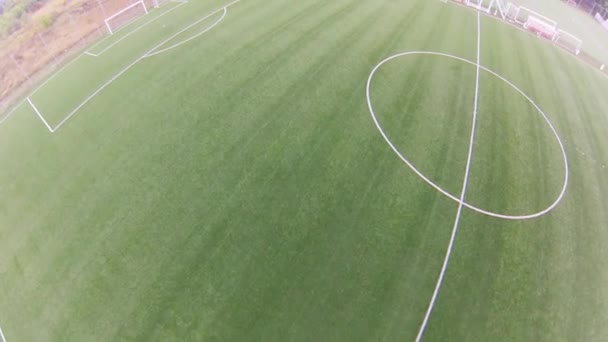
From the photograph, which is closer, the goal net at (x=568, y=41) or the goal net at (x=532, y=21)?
the goal net at (x=568, y=41)

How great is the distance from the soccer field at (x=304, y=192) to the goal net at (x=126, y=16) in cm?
193

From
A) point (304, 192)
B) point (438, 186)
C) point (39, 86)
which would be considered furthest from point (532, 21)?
point (39, 86)

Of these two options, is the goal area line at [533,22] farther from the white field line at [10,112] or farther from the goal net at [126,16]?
the white field line at [10,112]

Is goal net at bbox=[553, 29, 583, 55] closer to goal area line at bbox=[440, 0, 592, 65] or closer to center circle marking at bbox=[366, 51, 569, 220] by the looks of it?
goal area line at bbox=[440, 0, 592, 65]

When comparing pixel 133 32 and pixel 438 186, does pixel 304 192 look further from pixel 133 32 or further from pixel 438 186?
pixel 133 32

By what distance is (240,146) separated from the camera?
11.3 meters

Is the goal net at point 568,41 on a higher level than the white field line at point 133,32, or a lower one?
lower

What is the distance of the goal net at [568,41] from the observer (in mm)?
17672

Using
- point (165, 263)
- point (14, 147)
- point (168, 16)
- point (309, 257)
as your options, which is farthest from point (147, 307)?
point (168, 16)

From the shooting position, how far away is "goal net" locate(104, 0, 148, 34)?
17.0 m

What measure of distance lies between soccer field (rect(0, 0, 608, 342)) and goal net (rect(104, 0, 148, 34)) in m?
1.93

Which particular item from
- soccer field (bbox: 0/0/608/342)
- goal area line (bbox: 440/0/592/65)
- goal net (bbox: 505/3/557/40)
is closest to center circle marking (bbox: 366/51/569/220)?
soccer field (bbox: 0/0/608/342)

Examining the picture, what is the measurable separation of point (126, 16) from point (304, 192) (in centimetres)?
1459

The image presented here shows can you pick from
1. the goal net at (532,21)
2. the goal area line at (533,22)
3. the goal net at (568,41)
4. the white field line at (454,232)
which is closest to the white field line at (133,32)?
the goal area line at (533,22)
